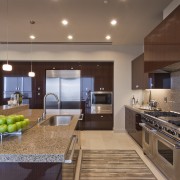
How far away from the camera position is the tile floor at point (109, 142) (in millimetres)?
5125

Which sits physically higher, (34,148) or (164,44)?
(164,44)

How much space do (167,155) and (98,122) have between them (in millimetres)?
4502

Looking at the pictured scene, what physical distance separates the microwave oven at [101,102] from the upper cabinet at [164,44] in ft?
10.4

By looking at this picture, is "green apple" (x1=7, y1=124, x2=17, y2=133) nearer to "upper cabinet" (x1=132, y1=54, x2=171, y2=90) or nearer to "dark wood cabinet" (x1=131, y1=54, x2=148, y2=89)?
"upper cabinet" (x1=132, y1=54, x2=171, y2=90)

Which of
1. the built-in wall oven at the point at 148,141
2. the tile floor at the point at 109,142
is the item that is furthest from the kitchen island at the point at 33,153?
the tile floor at the point at 109,142

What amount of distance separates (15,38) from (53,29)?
5.33ft

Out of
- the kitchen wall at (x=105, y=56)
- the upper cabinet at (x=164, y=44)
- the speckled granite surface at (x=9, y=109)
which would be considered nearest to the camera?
the upper cabinet at (x=164, y=44)

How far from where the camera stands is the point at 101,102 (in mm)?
7590

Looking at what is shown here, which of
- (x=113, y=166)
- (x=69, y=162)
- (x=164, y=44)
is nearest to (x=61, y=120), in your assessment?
(x=113, y=166)

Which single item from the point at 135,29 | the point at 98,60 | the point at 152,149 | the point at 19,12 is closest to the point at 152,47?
the point at 135,29

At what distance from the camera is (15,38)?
6.47m

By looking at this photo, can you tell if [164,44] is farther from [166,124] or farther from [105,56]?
[105,56]

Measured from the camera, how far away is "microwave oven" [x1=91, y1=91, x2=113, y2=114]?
7578 mm

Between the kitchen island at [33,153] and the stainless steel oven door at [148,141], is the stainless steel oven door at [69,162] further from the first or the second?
the stainless steel oven door at [148,141]
